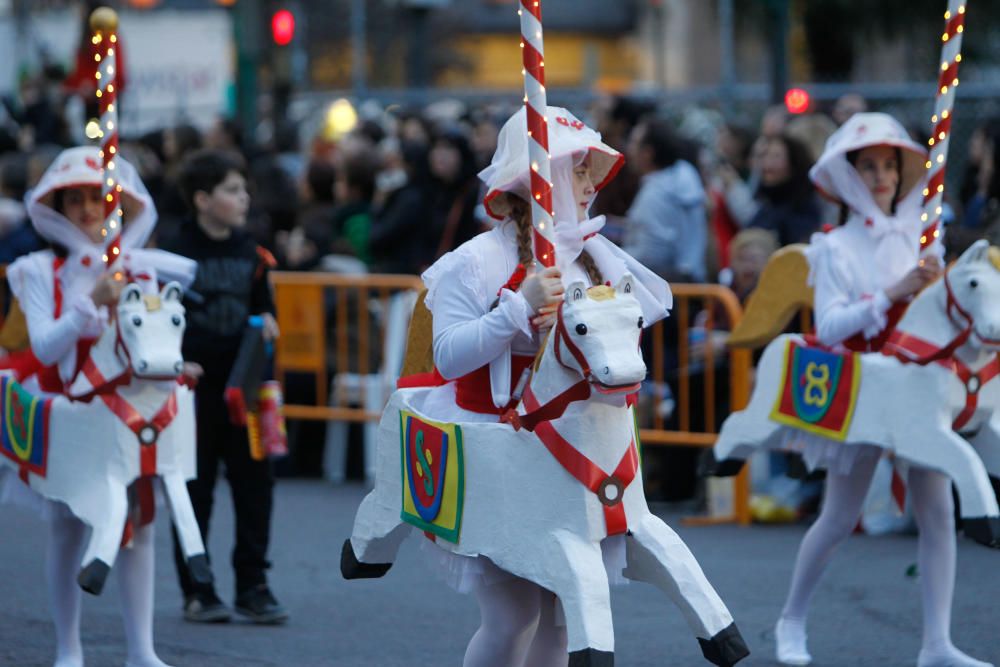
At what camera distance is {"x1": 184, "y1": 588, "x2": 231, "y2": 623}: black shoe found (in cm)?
776

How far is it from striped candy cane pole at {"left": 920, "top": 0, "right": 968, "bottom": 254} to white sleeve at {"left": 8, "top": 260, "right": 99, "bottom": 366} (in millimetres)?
2852

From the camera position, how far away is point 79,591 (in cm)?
668

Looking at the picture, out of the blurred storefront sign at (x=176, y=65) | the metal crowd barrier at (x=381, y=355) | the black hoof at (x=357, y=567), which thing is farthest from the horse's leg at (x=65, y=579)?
the blurred storefront sign at (x=176, y=65)

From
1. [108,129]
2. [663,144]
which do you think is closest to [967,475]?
[108,129]

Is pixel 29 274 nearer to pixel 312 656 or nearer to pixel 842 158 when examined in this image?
Result: pixel 312 656

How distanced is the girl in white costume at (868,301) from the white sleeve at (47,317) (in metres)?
2.57

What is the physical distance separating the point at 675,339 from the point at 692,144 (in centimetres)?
173

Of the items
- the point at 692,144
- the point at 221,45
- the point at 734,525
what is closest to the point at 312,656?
the point at 734,525

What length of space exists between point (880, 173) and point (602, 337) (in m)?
Answer: 2.61

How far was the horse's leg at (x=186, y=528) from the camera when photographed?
6103mm

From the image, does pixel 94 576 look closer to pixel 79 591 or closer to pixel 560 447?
pixel 79 591

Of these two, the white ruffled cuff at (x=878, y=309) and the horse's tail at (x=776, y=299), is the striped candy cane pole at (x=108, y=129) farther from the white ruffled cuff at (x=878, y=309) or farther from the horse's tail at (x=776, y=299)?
the white ruffled cuff at (x=878, y=309)

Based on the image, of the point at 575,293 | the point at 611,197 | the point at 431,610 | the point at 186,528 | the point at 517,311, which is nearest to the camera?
the point at 575,293

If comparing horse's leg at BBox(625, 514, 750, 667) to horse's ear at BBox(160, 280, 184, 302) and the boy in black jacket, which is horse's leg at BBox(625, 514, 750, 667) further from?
the boy in black jacket
